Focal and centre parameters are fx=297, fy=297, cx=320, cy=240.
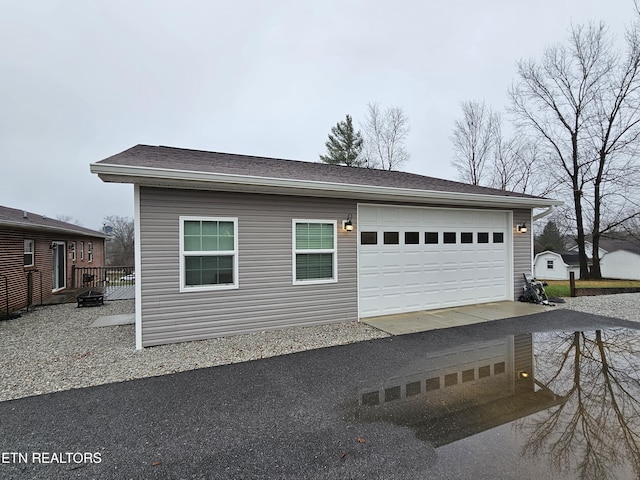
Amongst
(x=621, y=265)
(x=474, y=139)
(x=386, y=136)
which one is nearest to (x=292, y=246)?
(x=386, y=136)

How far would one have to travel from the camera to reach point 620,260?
25.7 metres

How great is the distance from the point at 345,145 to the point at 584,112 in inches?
561

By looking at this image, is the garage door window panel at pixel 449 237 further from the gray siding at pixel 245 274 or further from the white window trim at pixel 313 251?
the white window trim at pixel 313 251

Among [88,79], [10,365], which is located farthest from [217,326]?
[88,79]

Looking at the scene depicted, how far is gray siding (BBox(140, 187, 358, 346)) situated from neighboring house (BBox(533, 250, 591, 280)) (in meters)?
28.5

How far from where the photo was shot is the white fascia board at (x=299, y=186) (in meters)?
4.35

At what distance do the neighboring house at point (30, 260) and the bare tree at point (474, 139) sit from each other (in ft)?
80.1

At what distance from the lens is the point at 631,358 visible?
13.9 feet

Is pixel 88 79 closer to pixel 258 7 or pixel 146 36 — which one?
pixel 146 36

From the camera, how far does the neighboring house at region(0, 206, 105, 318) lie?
7.88 metres

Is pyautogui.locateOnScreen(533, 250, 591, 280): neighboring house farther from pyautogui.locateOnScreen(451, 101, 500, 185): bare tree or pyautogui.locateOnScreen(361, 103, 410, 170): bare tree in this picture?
pyautogui.locateOnScreen(361, 103, 410, 170): bare tree

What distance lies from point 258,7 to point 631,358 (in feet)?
43.1

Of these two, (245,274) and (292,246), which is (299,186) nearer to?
(292,246)

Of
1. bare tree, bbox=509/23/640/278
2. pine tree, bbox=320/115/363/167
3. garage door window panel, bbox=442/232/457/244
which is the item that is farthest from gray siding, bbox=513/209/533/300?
pine tree, bbox=320/115/363/167
